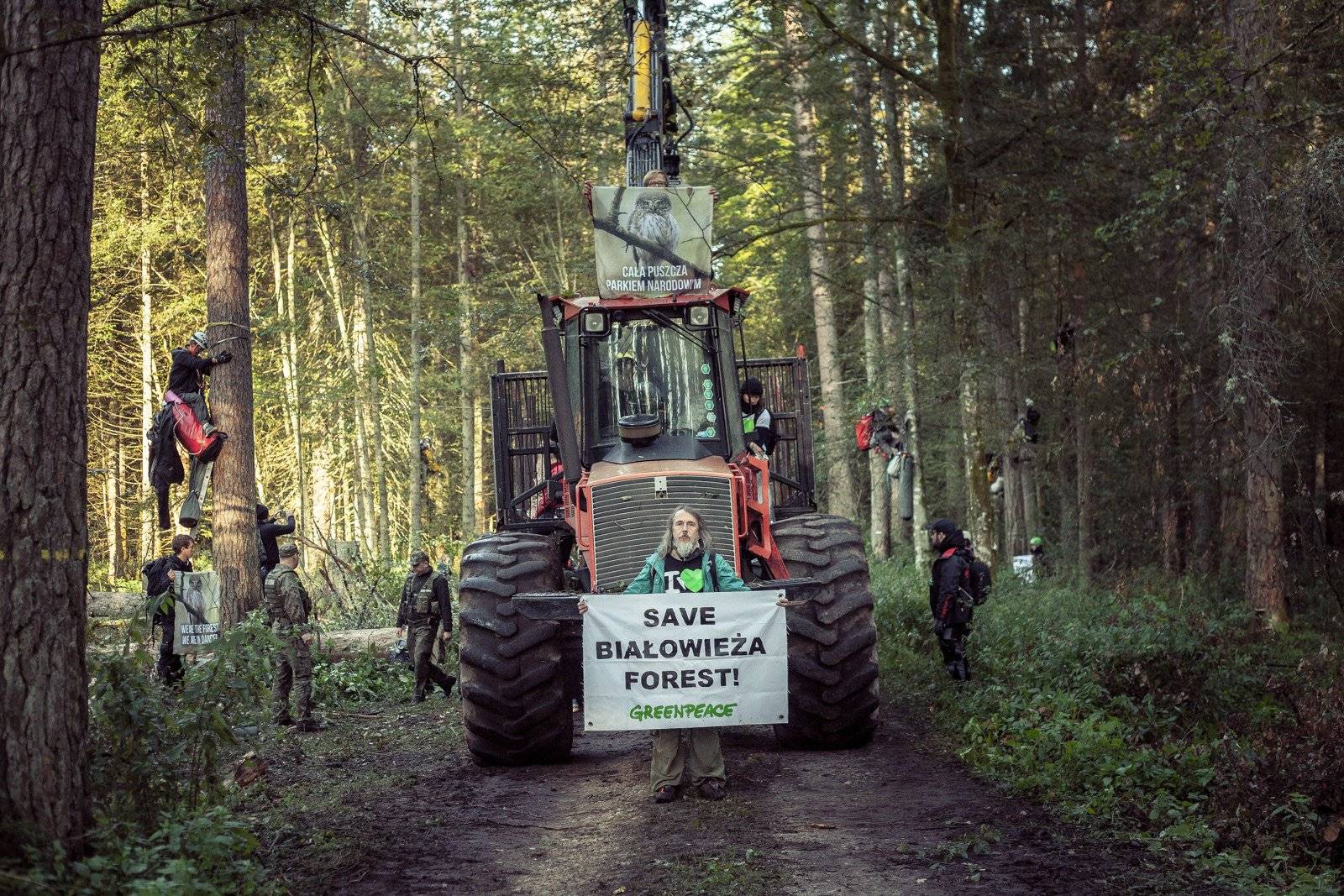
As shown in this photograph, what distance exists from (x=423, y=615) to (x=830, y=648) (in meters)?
6.22

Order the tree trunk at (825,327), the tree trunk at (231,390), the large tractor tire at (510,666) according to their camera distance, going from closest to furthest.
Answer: the large tractor tire at (510,666) → the tree trunk at (231,390) → the tree trunk at (825,327)

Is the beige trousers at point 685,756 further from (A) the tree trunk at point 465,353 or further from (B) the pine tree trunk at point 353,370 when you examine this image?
(A) the tree trunk at point 465,353

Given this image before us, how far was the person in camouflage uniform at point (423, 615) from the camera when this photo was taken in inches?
590

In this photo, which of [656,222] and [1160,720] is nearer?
[1160,720]

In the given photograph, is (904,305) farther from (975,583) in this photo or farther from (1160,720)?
(1160,720)

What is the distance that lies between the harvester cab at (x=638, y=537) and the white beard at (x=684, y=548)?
60 cm

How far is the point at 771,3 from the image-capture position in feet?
48.1

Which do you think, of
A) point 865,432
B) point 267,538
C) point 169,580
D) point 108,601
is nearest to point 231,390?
point 169,580

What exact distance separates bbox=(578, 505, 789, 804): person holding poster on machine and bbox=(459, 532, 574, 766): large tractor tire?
915 millimetres

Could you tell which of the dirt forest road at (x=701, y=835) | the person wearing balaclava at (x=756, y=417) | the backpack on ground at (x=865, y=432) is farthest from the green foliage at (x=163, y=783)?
the backpack on ground at (x=865, y=432)

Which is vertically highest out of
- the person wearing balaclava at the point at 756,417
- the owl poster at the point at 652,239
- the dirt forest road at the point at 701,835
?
the owl poster at the point at 652,239

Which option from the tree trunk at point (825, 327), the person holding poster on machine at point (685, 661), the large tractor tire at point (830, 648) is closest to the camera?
the person holding poster on machine at point (685, 661)

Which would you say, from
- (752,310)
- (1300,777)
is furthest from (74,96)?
(752,310)

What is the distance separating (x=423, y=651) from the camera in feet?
49.1
